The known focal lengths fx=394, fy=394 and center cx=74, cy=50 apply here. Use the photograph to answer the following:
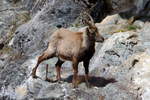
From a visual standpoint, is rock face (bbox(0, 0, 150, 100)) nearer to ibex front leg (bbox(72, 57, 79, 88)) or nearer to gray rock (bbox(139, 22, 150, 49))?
gray rock (bbox(139, 22, 150, 49))

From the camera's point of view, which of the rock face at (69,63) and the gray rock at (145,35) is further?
the gray rock at (145,35)

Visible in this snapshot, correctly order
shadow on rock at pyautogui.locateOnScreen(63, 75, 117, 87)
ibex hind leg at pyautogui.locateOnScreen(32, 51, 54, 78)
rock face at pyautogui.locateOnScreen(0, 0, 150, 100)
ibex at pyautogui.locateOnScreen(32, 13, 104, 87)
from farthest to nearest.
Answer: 1. ibex hind leg at pyautogui.locateOnScreen(32, 51, 54, 78)
2. shadow on rock at pyautogui.locateOnScreen(63, 75, 117, 87)
3. rock face at pyautogui.locateOnScreen(0, 0, 150, 100)
4. ibex at pyautogui.locateOnScreen(32, 13, 104, 87)

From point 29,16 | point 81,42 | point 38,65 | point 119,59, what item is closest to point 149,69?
point 119,59

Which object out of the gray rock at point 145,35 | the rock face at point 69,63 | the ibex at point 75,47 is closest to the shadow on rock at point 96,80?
the rock face at point 69,63

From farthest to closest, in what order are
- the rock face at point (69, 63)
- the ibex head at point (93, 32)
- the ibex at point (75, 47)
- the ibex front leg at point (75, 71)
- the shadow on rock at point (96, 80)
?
the shadow on rock at point (96, 80) < the rock face at point (69, 63) < the ibex front leg at point (75, 71) < the ibex at point (75, 47) < the ibex head at point (93, 32)

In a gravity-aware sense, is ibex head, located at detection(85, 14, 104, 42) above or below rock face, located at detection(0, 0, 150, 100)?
above

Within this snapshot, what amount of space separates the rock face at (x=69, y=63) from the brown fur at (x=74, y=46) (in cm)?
60

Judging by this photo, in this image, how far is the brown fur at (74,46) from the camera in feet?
38.9

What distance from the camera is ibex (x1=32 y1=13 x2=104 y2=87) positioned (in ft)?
38.7

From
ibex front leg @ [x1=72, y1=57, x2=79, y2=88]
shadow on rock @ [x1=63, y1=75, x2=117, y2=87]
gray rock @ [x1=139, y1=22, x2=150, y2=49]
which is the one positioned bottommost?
shadow on rock @ [x1=63, y1=75, x2=117, y2=87]

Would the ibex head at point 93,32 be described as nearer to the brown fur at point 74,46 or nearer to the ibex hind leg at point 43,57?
the brown fur at point 74,46

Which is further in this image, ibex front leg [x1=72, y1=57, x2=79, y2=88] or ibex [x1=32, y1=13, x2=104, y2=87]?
ibex front leg [x1=72, y1=57, x2=79, y2=88]

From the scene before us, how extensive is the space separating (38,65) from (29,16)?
6879 millimetres

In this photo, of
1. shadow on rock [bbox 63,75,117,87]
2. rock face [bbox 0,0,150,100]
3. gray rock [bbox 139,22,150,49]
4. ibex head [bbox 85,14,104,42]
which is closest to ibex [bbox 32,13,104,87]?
ibex head [bbox 85,14,104,42]
